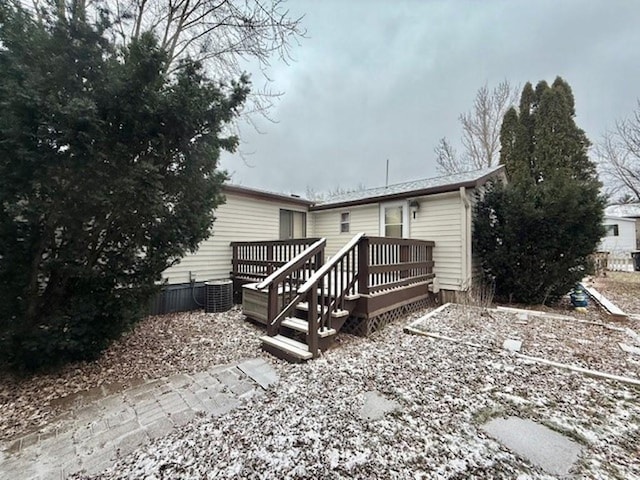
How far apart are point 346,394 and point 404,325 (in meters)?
2.65

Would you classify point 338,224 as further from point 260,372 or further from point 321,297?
Answer: point 260,372

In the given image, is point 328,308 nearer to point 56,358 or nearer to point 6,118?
point 56,358

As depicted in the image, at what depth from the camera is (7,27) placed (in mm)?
2658

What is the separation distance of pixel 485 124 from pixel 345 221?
13463 millimetres

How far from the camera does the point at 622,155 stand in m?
12.4

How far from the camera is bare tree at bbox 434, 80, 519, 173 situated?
53.8 ft

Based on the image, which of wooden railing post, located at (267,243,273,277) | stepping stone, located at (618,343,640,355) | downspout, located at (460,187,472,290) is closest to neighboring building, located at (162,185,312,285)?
wooden railing post, located at (267,243,273,277)

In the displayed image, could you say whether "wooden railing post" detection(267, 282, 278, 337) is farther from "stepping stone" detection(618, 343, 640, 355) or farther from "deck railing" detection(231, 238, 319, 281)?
"stepping stone" detection(618, 343, 640, 355)

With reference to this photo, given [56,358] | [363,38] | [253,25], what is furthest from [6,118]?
[363,38]

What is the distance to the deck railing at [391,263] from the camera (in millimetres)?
4438

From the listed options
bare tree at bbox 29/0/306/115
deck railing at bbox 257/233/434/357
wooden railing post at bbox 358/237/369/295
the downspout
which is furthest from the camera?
the downspout

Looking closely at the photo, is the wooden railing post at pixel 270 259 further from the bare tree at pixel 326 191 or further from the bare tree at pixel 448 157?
the bare tree at pixel 326 191

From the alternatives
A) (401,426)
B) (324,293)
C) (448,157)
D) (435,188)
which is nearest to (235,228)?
(324,293)

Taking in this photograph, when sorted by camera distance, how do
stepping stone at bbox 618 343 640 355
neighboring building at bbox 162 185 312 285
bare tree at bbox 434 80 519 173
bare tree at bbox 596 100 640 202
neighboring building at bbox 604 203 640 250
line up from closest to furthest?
stepping stone at bbox 618 343 640 355 → neighboring building at bbox 162 185 312 285 → bare tree at bbox 596 100 640 202 → bare tree at bbox 434 80 519 173 → neighboring building at bbox 604 203 640 250
